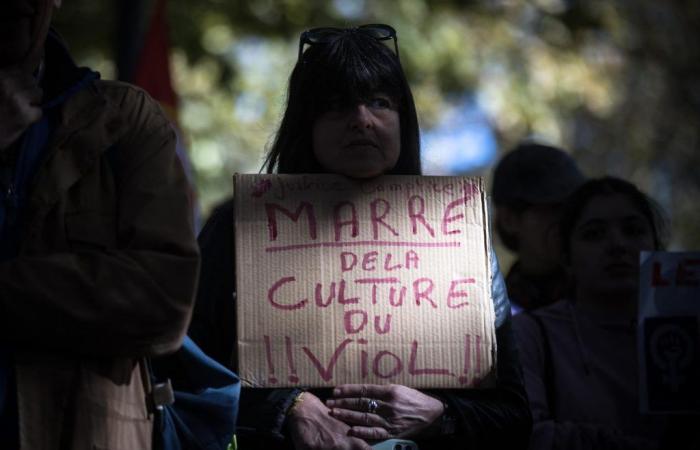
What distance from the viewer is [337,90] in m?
3.58

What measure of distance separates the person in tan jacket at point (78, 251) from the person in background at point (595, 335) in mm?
1766

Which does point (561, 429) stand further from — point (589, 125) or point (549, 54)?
point (589, 125)

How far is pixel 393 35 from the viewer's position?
12.4ft

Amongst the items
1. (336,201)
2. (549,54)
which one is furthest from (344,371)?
(549,54)

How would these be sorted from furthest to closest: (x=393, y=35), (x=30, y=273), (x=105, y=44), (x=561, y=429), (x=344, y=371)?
(x=105, y=44), (x=561, y=429), (x=393, y=35), (x=344, y=371), (x=30, y=273)

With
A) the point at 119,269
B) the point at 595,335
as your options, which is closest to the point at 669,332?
the point at 595,335

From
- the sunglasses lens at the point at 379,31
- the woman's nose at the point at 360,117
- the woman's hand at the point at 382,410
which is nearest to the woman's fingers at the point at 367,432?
the woman's hand at the point at 382,410

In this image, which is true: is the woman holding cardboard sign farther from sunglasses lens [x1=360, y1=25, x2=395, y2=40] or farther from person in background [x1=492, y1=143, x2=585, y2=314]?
person in background [x1=492, y1=143, x2=585, y2=314]

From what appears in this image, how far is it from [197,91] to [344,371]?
7.67 m

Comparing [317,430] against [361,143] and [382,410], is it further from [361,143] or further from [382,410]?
[361,143]

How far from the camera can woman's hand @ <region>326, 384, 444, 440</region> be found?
330 cm

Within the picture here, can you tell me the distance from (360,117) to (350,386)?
66cm

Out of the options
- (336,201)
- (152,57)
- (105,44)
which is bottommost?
(336,201)

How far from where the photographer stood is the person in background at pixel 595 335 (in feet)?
13.9
